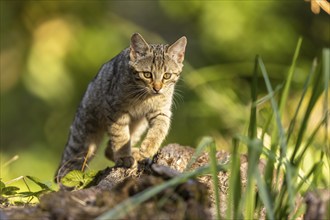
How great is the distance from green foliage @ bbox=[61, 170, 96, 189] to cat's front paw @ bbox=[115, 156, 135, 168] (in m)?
0.34

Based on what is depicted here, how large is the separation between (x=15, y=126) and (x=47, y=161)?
4.39 ft

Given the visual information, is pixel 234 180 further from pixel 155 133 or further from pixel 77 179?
A: pixel 155 133

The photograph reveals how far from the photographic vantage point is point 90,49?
9336 millimetres

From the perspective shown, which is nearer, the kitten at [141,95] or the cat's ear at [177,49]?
the kitten at [141,95]

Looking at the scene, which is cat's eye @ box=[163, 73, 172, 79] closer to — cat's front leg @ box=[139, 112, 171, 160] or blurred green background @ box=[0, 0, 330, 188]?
cat's front leg @ box=[139, 112, 171, 160]

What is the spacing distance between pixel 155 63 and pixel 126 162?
743mm

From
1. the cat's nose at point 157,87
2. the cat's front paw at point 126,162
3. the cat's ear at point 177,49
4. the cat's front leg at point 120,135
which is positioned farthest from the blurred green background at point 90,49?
the cat's front paw at point 126,162

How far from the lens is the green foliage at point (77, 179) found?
356 centimetres

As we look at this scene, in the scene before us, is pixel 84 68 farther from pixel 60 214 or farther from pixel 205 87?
pixel 60 214

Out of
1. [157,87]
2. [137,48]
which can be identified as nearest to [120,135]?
[157,87]

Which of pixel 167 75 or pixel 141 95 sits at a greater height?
pixel 167 75

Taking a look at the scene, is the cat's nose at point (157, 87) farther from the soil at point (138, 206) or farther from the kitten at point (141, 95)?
the soil at point (138, 206)

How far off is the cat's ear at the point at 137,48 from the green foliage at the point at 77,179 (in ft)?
3.62

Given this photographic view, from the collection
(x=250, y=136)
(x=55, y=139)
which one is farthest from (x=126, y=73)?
(x=55, y=139)
